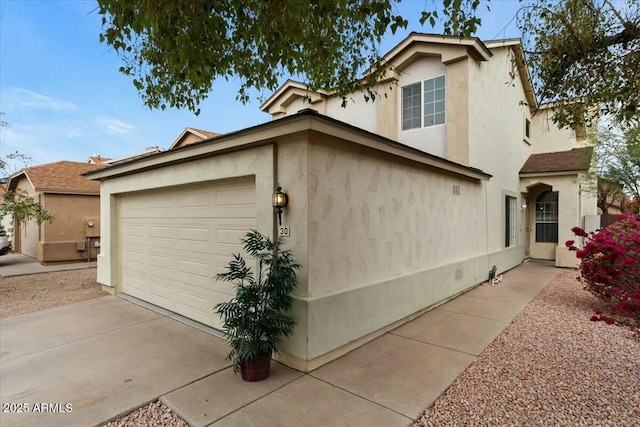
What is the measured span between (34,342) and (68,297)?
3394 millimetres

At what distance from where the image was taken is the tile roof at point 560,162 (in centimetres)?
1155

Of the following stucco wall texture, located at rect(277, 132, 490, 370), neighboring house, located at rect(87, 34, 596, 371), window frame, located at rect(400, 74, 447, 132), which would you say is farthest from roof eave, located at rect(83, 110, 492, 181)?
window frame, located at rect(400, 74, 447, 132)

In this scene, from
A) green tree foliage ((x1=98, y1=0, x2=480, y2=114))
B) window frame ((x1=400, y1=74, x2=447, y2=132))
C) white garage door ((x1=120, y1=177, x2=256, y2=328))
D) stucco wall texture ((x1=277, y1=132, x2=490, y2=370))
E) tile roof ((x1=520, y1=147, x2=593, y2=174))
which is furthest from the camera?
tile roof ((x1=520, y1=147, x2=593, y2=174))

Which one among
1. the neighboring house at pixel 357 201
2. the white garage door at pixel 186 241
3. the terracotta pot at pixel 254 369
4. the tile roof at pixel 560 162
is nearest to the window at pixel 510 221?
the neighboring house at pixel 357 201

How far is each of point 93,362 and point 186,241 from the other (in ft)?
7.94

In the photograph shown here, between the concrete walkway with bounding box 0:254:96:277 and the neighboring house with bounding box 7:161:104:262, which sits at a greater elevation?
the neighboring house with bounding box 7:161:104:262

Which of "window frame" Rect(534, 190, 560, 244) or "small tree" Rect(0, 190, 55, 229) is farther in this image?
"window frame" Rect(534, 190, 560, 244)

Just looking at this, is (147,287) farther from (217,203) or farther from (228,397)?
(228,397)

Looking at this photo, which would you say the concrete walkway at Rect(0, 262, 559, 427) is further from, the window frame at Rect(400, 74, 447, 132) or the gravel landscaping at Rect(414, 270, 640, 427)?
the window frame at Rect(400, 74, 447, 132)

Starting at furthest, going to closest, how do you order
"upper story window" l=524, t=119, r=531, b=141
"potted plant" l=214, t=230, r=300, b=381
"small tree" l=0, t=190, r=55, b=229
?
"upper story window" l=524, t=119, r=531, b=141, "small tree" l=0, t=190, r=55, b=229, "potted plant" l=214, t=230, r=300, b=381

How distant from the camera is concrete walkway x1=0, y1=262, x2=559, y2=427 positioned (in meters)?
3.26

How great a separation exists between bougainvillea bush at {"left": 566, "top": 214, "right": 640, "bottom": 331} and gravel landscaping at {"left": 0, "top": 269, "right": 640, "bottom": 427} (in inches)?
16.5

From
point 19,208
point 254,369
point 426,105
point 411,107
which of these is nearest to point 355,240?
point 254,369

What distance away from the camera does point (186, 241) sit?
20.6ft
